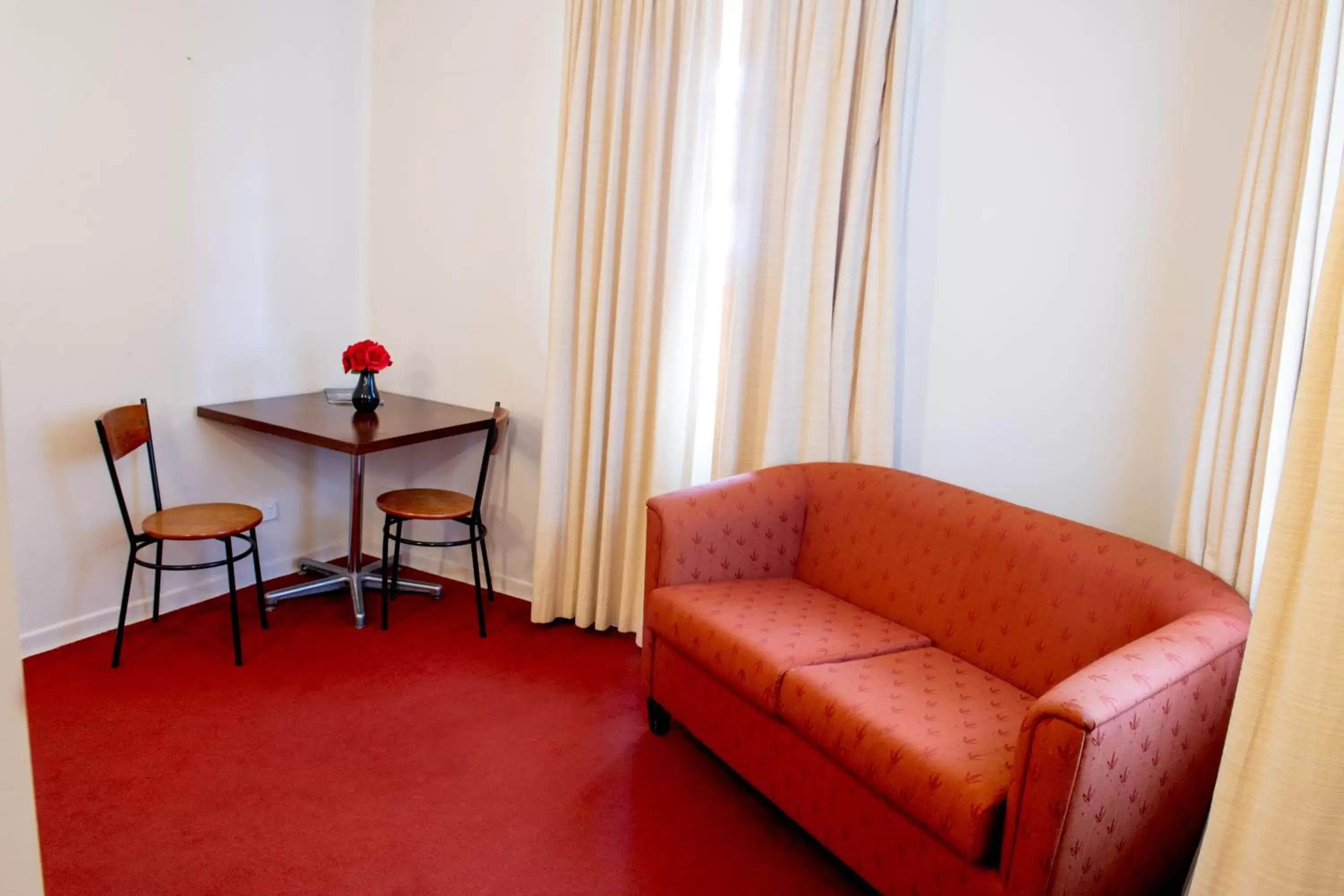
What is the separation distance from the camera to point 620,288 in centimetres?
335

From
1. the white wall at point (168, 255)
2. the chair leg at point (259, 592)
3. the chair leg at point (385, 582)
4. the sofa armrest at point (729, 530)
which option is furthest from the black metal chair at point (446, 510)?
the sofa armrest at point (729, 530)

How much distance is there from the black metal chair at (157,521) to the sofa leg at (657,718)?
1427 mm

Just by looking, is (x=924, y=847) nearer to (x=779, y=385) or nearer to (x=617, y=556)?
(x=779, y=385)

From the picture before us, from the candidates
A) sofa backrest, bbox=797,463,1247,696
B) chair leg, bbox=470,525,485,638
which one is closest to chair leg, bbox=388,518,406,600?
chair leg, bbox=470,525,485,638

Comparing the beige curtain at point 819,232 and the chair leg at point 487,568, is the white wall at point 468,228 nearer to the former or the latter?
the chair leg at point 487,568

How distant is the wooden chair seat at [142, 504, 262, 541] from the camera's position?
9.86 ft

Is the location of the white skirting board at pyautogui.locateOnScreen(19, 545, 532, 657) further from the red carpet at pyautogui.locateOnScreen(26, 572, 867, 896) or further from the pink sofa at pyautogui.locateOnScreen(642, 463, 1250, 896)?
the pink sofa at pyautogui.locateOnScreen(642, 463, 1250, 896)

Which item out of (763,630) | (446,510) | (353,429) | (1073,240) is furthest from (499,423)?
(1073,240)

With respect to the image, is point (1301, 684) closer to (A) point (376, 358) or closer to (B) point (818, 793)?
(B) point (818, 793)

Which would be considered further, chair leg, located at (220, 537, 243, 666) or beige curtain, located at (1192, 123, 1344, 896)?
chair leg, located at (220, 537, 243, 666)

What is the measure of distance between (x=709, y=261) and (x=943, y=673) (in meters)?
1.66

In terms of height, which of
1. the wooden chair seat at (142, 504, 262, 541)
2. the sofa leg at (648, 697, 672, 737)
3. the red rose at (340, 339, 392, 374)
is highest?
the red rose at (340, 339, 392, 374)

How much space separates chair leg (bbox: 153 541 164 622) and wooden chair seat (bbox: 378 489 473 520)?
2.46 ft

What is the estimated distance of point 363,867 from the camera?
2174 millimetres
